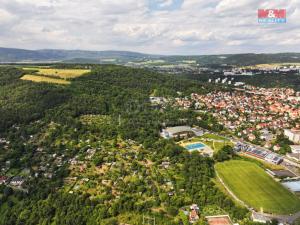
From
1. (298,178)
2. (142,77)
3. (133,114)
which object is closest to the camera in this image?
(298,178)

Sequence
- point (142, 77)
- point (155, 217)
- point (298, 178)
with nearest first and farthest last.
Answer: point (155, 217), point (298, 178), point (142, 77)

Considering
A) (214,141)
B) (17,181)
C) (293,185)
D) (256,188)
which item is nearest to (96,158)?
(17,181)

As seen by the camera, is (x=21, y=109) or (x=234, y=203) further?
(x=21, y=109)

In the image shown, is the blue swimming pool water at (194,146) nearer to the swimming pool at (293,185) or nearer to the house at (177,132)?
the house at (177,132)

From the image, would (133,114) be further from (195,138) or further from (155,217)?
(155,217)

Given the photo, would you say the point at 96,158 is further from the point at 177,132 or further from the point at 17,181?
the point at 177,132

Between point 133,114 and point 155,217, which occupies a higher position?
point 133,114

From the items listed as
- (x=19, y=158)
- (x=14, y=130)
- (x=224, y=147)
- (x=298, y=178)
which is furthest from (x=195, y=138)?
(x=14, y=130)
